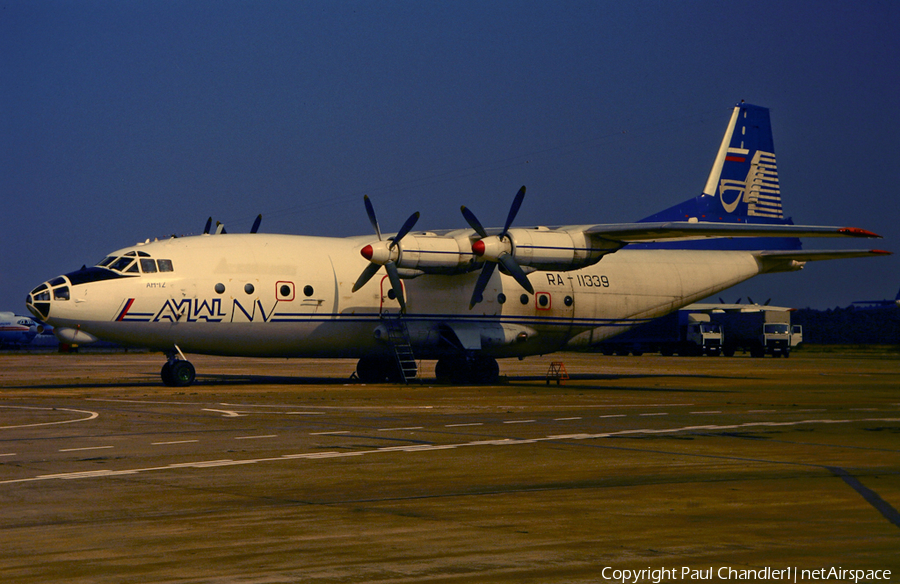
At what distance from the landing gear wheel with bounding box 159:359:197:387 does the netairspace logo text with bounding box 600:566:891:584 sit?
2263cm

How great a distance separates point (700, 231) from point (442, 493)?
2054cm

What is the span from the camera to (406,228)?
28.6m

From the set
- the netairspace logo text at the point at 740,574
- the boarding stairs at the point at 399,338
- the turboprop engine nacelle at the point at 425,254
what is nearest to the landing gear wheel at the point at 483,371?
the boarding stairs at the point at 399,338

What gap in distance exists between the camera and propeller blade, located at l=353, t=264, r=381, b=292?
2869 cm

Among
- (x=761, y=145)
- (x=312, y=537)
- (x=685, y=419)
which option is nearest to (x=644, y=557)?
(x=312, y=537)

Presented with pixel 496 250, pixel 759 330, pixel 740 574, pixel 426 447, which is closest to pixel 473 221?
pixel 496 250

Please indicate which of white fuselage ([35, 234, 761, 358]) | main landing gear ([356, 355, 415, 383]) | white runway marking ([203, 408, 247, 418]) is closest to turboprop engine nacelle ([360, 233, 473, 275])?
white fuselage ([35, 234, 761, 358])

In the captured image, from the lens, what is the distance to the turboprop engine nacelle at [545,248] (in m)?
28.9

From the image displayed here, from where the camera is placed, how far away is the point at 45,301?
25.3 metres

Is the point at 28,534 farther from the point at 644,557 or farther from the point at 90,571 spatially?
the point at 644,557

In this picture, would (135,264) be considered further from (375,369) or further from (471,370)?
(471,370)

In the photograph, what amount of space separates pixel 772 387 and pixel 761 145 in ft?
43.5

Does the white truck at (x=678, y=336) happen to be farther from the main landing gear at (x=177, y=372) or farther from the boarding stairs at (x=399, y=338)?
the main landing gear at (x=177, y=372)

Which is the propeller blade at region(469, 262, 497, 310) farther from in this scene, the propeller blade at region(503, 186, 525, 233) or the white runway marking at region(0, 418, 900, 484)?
the white runway marking at region(0, 418, 900, 484)
